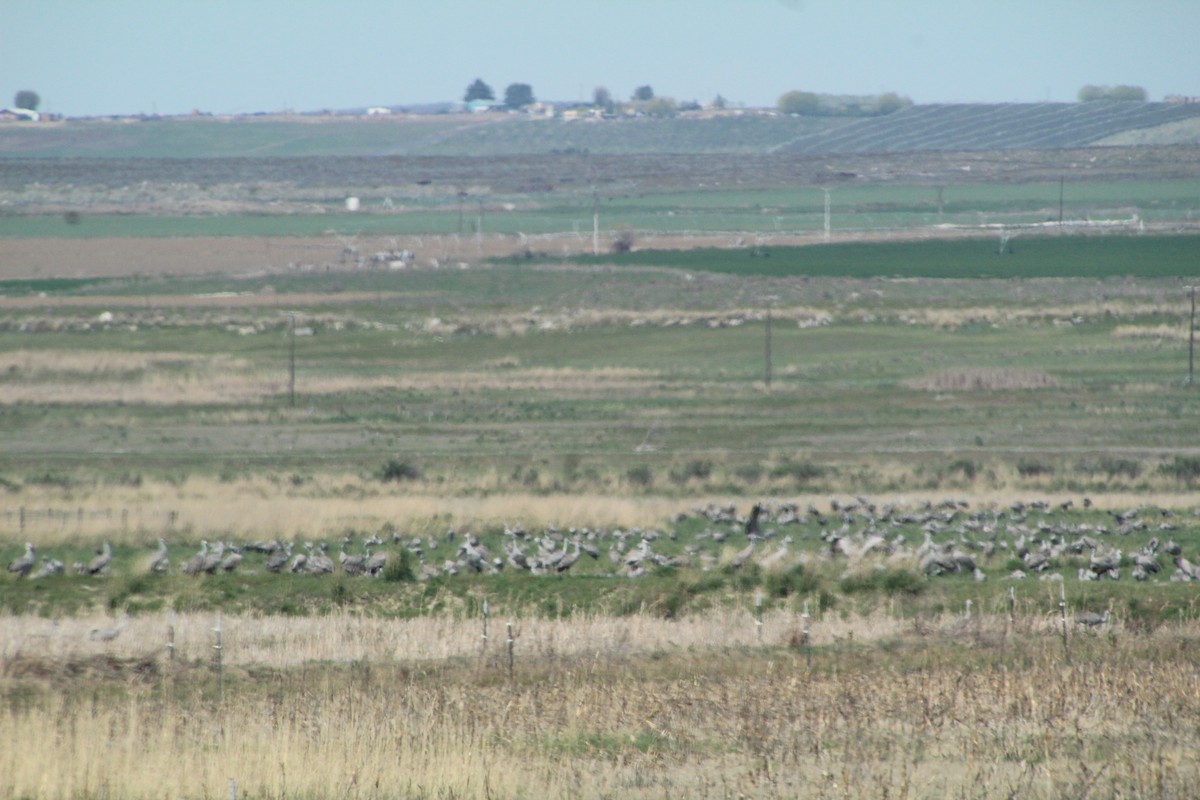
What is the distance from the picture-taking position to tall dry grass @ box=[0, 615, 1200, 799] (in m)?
10.5

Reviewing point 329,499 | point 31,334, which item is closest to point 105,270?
point 31,334

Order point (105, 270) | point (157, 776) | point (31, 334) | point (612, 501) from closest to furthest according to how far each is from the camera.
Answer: point (157, 776) → point (612, 501) → point (31, 334) → point (105, 270)

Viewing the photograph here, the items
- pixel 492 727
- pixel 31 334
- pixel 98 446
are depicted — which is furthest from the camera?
pixel 31 334

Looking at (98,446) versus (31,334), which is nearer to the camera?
(98,446)

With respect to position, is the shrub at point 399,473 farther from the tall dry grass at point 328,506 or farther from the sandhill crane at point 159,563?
the sandhill crane at point 159,563

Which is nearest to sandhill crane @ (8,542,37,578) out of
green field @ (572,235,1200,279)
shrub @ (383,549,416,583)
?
shrub @ (383,549,416,583)

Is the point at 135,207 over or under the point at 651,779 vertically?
over

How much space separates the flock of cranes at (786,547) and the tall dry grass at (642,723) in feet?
13.5

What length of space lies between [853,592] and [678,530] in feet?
28.3

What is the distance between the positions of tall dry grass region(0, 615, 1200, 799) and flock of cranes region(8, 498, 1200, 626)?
4.11 metres

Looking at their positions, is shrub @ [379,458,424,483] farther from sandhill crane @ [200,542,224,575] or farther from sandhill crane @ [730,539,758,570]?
sandhill crane @ [730,539,758,570]

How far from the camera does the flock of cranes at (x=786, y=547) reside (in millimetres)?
21703

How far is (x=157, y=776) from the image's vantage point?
35.0 feet

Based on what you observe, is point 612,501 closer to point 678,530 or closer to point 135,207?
point 678,530
